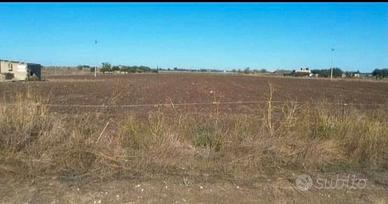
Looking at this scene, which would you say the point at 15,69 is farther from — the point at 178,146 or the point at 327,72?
the point at 327,72

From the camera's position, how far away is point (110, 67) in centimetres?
15912

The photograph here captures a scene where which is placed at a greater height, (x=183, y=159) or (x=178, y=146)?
(x=178, y=146)

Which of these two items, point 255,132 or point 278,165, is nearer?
point 278,165

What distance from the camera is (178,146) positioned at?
679 centimetres

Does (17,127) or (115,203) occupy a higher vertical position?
(17,127)

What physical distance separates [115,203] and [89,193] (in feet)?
1.39

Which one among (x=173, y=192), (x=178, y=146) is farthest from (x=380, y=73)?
(x=173, y=192)

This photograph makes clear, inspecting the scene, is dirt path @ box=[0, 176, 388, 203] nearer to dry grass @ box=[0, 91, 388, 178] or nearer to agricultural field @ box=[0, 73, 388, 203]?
agricultural field @ box=[0, 73, 388, 203]

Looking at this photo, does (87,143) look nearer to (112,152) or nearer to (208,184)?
(112,152)

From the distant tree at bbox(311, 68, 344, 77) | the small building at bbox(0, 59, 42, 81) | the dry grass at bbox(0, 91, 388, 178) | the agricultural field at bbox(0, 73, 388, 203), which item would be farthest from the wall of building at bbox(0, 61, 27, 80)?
the distant tree at bbox(311, 68, 344, 77)

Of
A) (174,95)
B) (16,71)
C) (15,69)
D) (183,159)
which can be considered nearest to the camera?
(183,159)

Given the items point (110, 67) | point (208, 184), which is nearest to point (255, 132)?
point (208, 184)

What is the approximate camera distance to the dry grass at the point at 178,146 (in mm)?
6152

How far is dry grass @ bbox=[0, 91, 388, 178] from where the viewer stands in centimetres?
615
